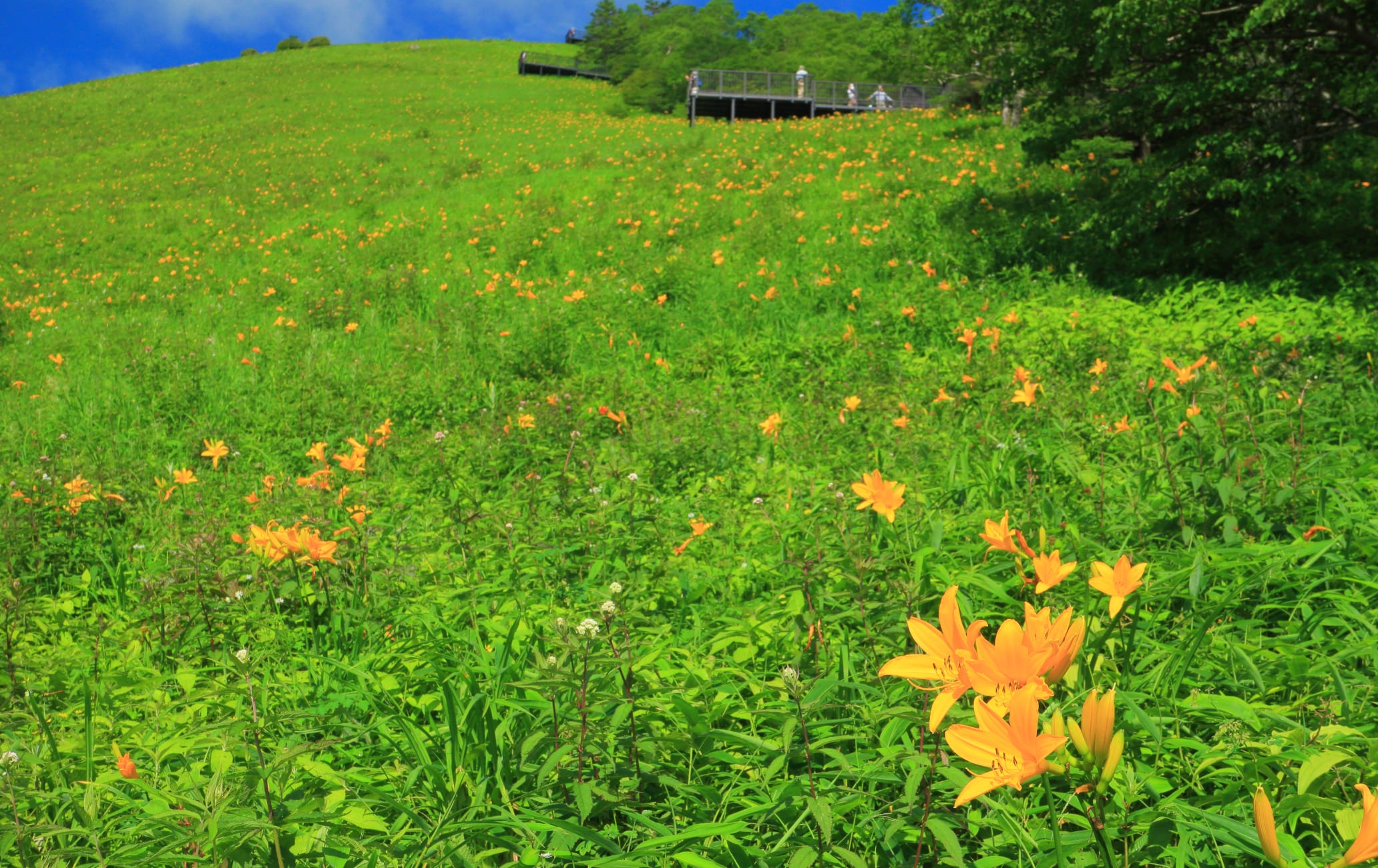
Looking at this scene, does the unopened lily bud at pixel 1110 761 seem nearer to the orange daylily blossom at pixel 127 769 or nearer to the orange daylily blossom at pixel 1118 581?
the orange daylily blossom at pixel 1118 581

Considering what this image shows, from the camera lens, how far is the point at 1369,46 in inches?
233

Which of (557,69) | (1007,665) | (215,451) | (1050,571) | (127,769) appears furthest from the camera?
(557,69)

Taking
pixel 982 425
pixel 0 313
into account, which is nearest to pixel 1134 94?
pixel 982 425

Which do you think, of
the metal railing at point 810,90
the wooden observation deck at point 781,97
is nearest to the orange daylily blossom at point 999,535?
the wooden observation deck at point 781,97

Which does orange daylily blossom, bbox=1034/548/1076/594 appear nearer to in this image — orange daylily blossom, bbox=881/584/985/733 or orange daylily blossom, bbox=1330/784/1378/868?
orange daylily blossom, bbox=881/584/985/733

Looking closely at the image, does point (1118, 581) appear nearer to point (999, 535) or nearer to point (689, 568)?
point (999, 535)

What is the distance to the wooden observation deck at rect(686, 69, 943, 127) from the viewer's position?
2680 centimetres

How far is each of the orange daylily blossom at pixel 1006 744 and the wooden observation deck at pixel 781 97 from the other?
90.5 ft

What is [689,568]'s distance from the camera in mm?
2658

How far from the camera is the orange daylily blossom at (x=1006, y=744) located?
794 millimetres

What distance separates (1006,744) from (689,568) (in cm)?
187

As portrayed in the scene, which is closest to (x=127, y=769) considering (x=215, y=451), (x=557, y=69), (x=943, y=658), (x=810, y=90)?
(x=943, y=658)

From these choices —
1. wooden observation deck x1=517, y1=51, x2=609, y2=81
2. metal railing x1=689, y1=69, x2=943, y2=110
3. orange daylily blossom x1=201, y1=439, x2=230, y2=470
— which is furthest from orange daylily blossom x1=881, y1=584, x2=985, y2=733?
wooden observation deck x1=517, y1=51, x2=609, y2=81

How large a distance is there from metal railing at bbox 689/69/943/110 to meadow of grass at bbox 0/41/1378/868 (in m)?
21.5
